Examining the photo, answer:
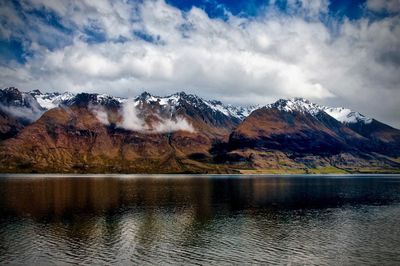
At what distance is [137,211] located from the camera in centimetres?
11375

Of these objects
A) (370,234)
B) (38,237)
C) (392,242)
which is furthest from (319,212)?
(38,237)

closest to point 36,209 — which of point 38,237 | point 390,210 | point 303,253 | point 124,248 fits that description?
point 38,237

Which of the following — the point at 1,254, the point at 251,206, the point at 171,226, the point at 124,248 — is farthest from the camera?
the point at 251,206

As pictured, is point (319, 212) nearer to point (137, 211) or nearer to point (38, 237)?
point (137, 211)

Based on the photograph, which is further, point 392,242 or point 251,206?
point 251,206

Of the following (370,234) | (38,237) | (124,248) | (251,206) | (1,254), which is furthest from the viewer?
(251,206)

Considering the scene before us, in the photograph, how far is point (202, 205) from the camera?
132875mm

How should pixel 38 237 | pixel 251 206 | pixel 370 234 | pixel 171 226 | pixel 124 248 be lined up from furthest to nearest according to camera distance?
pixel 251 206
pixel 171 226
pixel 370 234
pixel 38 237
pixel 124 248

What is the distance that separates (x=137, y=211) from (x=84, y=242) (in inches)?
1701

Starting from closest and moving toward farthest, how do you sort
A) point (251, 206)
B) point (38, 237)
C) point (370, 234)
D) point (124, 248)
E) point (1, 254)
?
point (1, 254) → point (124, 248) → point (38, 237) → point (370, 234) → point (251, 206)

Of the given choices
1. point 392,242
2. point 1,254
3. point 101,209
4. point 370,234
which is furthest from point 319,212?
point 1,254

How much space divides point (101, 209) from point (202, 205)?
1388 inches

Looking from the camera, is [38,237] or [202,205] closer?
[38,237]

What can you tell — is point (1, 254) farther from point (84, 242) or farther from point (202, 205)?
point (202, 205)
